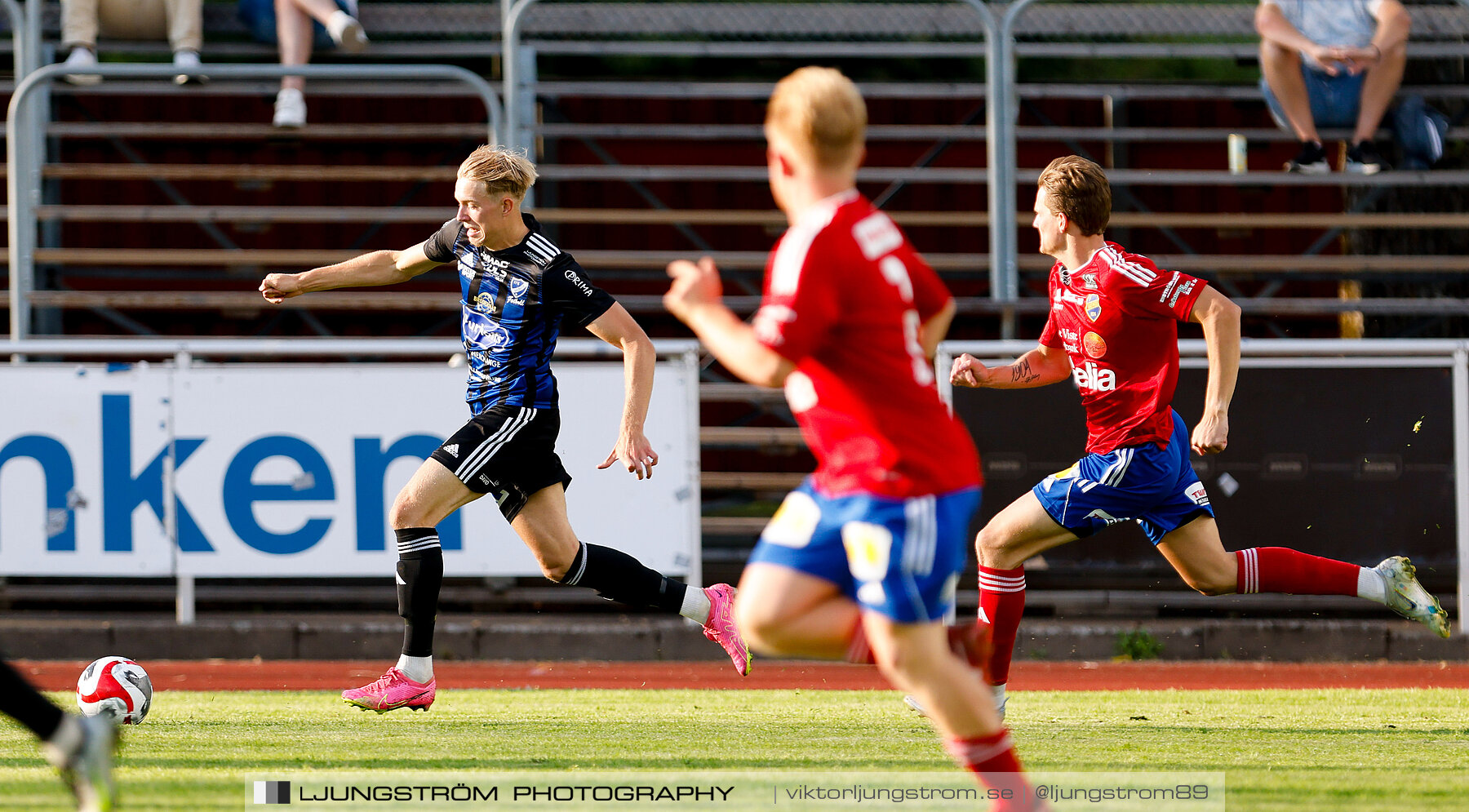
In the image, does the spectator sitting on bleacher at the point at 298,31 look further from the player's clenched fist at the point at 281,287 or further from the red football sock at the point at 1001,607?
the red football sock at the point at 1001,607

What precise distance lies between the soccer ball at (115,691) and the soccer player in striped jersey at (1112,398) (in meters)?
3.12

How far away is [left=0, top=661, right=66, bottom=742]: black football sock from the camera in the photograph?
→ 3.54 meters

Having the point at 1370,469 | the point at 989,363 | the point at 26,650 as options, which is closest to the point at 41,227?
the point at 26,650

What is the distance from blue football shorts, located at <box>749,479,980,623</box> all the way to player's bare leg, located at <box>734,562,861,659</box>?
24 mm

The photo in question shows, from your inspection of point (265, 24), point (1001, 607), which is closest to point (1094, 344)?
point (1001, 607)

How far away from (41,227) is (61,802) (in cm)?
883

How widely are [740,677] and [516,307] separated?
3581mm

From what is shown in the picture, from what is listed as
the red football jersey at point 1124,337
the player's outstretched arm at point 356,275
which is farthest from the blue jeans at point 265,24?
the red football jersey at point 1124,337

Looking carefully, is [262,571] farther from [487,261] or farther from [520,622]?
[487,261]

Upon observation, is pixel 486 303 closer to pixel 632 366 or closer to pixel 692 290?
pixel 632 366

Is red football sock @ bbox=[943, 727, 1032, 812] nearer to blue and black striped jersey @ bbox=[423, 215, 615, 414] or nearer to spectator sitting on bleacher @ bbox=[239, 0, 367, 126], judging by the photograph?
blue and black striped jersey @ bbox=[423, 215, 615, 414]

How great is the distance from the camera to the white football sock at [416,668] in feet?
19.5

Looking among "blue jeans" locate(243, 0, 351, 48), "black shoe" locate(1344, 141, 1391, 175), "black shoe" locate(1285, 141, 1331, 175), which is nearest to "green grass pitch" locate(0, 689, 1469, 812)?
"black shoe" locate(1285, 141, 1331, 175)

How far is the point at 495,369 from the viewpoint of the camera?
6.09 meters
